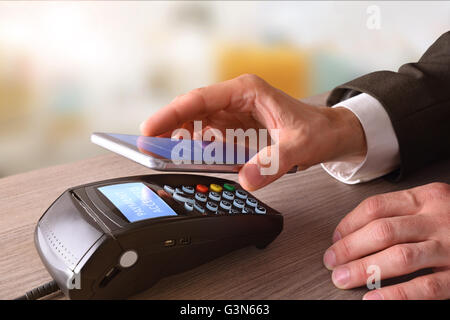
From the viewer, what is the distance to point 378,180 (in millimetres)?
699

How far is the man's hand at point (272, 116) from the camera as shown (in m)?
0.61

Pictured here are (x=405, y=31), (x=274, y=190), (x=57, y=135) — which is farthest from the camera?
(x=57, y=135)

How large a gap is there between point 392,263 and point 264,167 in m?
0.17

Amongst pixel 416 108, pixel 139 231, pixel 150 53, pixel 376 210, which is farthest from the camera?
pixel 150 53

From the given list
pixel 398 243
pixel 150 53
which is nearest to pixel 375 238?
pixel 398 243

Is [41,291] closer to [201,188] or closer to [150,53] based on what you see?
[201,188]

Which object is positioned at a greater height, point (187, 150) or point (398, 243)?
point (187, 150)

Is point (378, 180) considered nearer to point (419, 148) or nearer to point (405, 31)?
point (419, 148)

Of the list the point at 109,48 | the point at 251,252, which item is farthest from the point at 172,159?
the point at 109,48

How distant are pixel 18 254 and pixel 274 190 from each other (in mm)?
327

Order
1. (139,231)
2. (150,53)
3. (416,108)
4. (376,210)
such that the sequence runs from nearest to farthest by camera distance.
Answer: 1. (139,231)
2. (376,210)
3. (416,108)
4. (150,53)

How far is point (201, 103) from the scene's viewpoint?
631 millimetres

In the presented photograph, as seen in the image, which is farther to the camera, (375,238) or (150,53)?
(150,53)
